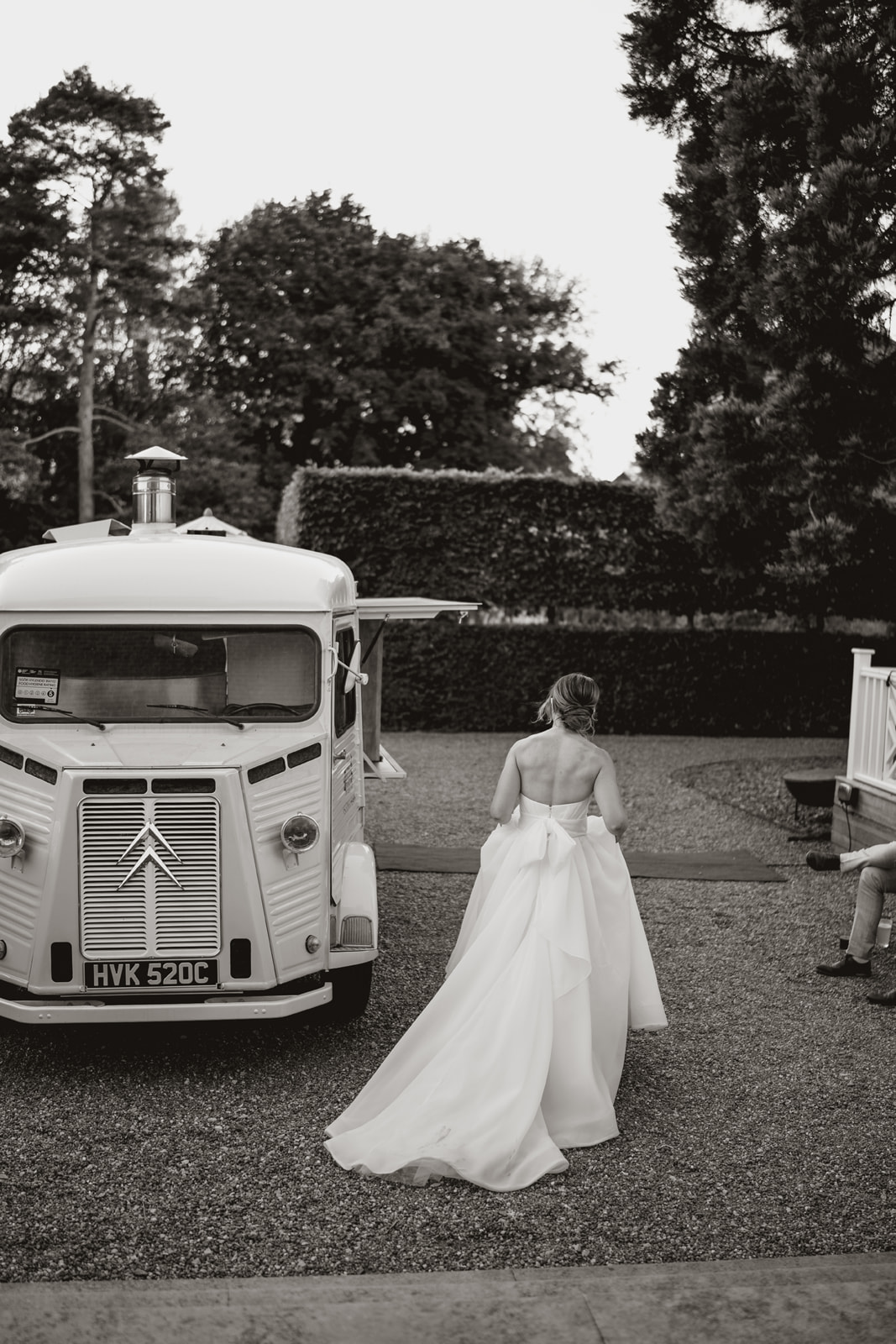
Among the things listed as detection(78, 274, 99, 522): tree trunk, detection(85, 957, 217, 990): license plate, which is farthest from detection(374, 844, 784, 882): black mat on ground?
detection(78, 274, 99, 522): tree trunk

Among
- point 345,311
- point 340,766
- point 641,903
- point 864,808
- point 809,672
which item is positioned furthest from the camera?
point 345,311

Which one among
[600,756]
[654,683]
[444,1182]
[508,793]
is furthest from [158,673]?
[654,683]

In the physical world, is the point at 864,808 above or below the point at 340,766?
below

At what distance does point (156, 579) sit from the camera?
6355 mm

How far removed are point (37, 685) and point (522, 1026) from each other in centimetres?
294

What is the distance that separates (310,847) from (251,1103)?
122 centimetres

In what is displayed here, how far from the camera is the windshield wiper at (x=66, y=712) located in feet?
20.3

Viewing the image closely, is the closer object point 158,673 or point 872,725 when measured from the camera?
Result: point 158,673

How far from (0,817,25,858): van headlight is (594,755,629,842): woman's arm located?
271 cm

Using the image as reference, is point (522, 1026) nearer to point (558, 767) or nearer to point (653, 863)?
point (558, 767)

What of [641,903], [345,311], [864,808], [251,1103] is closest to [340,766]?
[251,1103]

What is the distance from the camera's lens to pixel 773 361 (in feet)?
42.2

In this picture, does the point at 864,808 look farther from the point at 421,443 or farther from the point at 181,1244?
the point at 421,443

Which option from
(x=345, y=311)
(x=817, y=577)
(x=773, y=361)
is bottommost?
(x=817, y=577)
